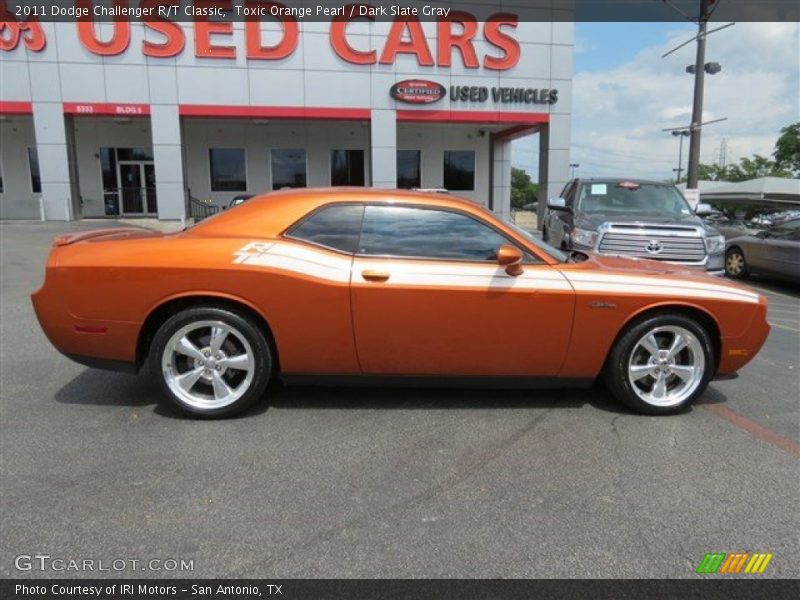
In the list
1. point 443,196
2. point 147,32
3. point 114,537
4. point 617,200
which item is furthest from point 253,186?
point 114,537

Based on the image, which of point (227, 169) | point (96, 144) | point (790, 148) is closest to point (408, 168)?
point (227, 169)

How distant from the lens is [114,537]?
276cm

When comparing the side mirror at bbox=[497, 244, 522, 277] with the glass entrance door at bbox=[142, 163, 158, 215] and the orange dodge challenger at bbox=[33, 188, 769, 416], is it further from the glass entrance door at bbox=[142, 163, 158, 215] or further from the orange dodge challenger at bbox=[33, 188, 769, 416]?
the glass entrance door at bbox=[142, 163, 158, 215]

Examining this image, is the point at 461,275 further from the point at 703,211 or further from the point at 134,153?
the point at 134,153

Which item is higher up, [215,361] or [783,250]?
[783,250]

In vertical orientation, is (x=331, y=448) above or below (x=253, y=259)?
below

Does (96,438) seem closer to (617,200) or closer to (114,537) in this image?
(114,537)

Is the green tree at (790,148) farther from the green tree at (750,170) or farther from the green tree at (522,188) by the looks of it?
the green tree at (522,188)

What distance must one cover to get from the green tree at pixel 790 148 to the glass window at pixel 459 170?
140ft

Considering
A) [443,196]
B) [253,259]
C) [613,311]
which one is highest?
[443,196]

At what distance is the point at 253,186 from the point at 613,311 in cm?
2288

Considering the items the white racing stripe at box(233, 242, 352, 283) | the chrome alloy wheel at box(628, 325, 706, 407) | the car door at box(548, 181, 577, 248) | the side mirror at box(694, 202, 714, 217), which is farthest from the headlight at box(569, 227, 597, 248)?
the white racing stripe at box(233, 242, 352, 283)

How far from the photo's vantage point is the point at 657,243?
25.2ft

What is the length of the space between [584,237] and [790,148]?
58.1 m
